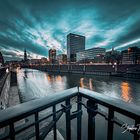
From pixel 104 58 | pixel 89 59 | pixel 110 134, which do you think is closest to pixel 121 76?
pixel 110 134

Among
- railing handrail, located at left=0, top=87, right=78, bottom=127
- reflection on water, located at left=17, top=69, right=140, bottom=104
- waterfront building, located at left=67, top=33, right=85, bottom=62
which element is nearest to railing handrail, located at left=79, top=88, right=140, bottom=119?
railing handrail, located at left=0, top=87, right=78, bottom=127

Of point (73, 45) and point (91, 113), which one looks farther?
point (73, 45)

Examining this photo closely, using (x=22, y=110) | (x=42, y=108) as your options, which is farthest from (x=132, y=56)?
(x=22, y=110)

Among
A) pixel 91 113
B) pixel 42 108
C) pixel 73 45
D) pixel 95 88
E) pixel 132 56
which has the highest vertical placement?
pixel 73 45

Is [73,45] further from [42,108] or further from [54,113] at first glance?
[42,108]

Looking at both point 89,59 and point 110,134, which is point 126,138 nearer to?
point 110,134

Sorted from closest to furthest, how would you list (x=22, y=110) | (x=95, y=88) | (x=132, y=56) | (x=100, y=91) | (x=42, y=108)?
(x=22, y=110) → (x=42, y=108) → (x=100, y=91) → (x=95, y=88) → (x=132, y=56)

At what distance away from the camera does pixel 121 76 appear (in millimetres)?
51156

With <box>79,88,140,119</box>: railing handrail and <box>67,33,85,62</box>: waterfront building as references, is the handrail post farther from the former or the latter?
<box>67,33,85,62</box>: waterfront building

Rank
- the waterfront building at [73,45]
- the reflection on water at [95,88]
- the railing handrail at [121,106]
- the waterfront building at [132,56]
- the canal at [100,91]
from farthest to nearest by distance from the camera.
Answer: the waterfront building at [73,45] → the waterfront building at [132,56] → the reflection on water at [95,88] → the canal at [100,91] → the railing handrail at [121,106]

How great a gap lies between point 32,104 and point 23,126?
246 millimetres

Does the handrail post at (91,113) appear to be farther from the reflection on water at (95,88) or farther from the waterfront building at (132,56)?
the waterfront building at (132,56)

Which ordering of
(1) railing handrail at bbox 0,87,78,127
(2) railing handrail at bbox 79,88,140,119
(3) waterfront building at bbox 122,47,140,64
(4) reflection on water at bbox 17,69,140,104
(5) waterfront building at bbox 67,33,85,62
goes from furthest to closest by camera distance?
(5) waterfront building at bbox 67,33,85,62 → (3) waterfront building at bbox 122,47,140,64 → (4) reflection on water at bbox 17,69,140,104 → (2) railing handrail at bbox 79,88,140,119 → (1) railing handrail at bbox 0,87,78,127

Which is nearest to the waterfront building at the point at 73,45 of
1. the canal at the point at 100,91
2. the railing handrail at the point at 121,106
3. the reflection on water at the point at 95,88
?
the reflection on water at the point at 95,88
